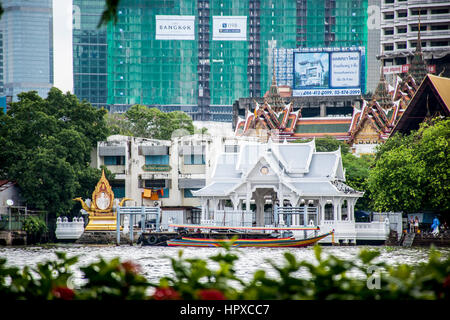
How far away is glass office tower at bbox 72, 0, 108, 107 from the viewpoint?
523ft

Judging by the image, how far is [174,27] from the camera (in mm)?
150625

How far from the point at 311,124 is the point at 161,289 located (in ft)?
346

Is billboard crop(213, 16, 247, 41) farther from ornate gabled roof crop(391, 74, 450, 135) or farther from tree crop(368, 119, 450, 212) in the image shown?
tree crop(368, 119, 450, 212)

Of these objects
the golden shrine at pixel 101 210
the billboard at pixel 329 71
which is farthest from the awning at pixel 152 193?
the billboard at pixel 329 71

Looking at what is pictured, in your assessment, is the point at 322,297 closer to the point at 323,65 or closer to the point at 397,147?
the point at 397,147

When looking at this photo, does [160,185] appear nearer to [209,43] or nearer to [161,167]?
[161,167]

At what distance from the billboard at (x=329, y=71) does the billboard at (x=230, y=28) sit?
23.4 metres

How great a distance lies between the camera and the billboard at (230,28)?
Answer: 501 ft

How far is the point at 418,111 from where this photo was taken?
6319 cm

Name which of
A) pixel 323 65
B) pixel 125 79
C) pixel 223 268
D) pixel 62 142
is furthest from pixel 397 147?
pixel 125 79

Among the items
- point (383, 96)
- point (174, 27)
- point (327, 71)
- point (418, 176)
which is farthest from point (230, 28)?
point (418, 176)

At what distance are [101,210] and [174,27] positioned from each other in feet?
314

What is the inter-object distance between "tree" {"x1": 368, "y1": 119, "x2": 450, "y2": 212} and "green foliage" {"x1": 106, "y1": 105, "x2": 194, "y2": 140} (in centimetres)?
4552

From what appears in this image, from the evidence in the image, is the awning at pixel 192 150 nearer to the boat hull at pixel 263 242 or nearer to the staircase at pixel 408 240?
the boat hull at pixel 263 242
